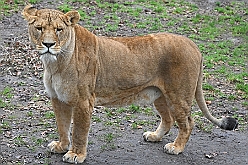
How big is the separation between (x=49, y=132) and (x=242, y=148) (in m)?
2.65

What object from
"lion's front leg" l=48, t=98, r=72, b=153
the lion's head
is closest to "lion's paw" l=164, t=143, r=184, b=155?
"lion's front leg" l=48, t=98, r=72, b=153

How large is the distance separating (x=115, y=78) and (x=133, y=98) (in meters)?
0.38

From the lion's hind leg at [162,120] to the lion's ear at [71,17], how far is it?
5.66 ft

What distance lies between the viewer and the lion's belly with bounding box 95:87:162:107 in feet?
20.0

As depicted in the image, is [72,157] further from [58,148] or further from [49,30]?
[49,30]

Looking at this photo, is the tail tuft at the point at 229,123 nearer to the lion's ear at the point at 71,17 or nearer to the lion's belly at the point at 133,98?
the lion's belly at the point at 133,98

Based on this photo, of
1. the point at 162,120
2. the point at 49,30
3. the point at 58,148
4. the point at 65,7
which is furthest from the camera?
the point at 65,7

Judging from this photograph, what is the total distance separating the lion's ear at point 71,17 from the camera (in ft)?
17.8

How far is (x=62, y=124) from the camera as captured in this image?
19.9 ft

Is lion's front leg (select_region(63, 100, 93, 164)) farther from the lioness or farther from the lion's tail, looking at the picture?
the lion's tail

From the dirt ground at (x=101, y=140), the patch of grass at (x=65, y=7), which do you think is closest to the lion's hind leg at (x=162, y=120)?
the dirt ground at (x=101, y=140)

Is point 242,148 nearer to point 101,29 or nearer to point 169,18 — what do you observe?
point 101,29

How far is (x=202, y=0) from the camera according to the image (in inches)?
611

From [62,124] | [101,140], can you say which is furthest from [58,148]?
[101,140]
